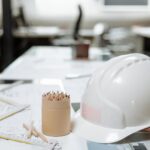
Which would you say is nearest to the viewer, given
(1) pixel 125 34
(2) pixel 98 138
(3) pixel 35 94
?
(2) pixel 98 138

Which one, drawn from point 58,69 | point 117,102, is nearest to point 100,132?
point 117,102

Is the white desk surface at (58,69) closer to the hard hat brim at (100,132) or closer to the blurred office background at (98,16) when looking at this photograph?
the hard hat brim at (100,132)

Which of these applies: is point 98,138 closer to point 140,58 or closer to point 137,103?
point 137,103

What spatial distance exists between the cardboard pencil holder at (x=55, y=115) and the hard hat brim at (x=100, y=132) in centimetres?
5

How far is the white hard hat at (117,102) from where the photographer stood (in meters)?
0.86

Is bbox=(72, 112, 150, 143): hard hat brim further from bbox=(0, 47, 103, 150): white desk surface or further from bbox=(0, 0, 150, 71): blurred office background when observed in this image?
bbox=(0, 0, 150, 71): blurred office background

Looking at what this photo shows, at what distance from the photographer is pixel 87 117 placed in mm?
930

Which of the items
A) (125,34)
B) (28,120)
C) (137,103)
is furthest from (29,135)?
(125,34)

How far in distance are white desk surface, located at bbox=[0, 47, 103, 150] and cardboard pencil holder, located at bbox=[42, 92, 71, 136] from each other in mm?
29

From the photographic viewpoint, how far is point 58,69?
190 cm

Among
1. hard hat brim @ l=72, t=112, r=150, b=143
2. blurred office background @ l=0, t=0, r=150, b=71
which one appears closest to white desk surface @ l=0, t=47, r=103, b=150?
hard hat brim @ l=72, t=112, r=150, b=143

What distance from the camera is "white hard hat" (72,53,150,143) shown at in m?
0.86

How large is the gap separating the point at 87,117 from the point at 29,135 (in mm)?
177

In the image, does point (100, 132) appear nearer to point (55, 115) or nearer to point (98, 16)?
point (55, 115)
